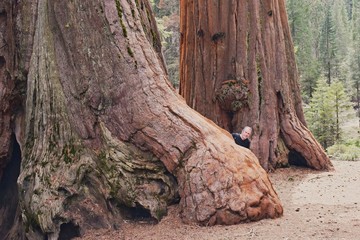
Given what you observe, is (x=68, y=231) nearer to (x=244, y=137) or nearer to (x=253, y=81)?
(x=244, y=137)

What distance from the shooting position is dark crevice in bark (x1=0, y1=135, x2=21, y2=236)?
641 centimetres

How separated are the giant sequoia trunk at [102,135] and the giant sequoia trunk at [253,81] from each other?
3211 mm

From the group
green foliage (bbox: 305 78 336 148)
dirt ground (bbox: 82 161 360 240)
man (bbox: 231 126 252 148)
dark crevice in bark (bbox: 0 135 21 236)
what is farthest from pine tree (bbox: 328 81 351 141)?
dark crevice in bark (bbox: 0 135 21 236)

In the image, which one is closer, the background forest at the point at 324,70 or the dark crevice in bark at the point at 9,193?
the dark crevice in bark at the point at 9,193

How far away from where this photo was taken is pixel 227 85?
29.2 ft

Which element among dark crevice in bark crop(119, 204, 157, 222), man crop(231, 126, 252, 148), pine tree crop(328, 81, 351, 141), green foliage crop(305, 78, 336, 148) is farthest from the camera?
pine tree crop(328, 81, 351, 141)

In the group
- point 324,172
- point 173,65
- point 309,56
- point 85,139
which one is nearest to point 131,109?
point 85,139

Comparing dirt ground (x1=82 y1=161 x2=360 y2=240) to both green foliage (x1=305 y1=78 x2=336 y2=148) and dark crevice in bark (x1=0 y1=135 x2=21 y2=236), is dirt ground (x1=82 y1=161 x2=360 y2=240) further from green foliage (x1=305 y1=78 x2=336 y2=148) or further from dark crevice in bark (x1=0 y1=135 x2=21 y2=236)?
green foliage (x1=305 y1=78 x2=336 y2=148)

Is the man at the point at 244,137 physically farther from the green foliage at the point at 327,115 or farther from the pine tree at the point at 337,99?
the pine tree at the point at 337,99

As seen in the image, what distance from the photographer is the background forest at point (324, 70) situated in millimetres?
27625

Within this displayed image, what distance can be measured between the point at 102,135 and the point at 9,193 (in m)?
2.26

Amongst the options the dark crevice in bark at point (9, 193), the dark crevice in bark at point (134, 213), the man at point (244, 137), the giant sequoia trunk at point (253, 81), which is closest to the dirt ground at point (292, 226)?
the dark crevice in bark at point (134, 213)

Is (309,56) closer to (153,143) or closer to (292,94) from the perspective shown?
(292,94)

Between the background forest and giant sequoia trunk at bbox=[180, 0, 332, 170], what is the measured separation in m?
5.55
